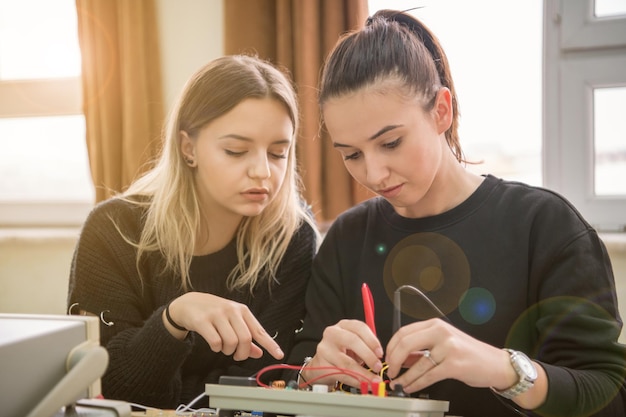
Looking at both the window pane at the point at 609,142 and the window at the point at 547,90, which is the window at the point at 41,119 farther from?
the window pane at the point at 609,142

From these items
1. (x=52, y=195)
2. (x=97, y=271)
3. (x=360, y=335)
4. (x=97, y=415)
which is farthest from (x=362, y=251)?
(x=52, y=195)

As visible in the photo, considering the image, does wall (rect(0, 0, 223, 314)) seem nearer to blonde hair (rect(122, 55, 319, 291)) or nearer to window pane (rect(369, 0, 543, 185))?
window pane (rect(369, 0, 543, 185))

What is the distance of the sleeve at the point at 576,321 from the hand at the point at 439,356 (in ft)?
0.49

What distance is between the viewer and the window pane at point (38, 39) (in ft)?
9.39

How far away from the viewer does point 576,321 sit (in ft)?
3.51

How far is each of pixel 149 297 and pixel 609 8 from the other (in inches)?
68.1

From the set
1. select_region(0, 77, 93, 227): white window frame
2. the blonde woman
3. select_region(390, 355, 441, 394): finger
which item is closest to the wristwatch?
select_region(390, 355, 441, 394): finger

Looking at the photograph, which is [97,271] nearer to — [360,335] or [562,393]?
[360,335]

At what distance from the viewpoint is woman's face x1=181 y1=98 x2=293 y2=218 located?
4.66 ft

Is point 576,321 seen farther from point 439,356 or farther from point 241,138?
point 241,138

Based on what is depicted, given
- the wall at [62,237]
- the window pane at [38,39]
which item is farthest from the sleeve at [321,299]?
the window pane at [38,39]

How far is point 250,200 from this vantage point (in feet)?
4.73

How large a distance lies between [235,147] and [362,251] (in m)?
0.35

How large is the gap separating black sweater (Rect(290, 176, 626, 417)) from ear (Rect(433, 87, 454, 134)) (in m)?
0.14
